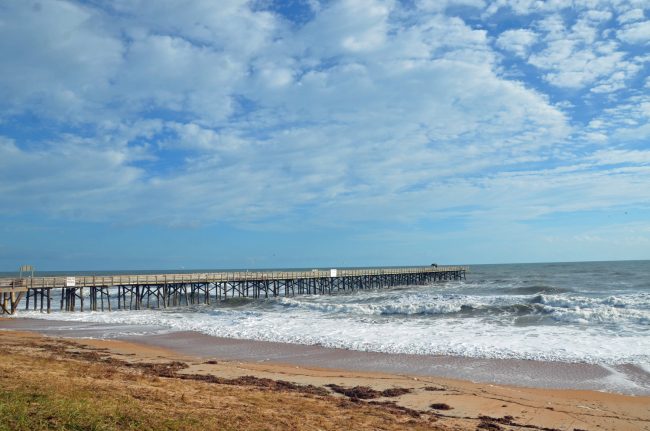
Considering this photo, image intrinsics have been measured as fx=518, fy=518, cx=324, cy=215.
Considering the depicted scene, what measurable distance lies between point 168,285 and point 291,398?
37.4m

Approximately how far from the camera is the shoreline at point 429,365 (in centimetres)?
1430

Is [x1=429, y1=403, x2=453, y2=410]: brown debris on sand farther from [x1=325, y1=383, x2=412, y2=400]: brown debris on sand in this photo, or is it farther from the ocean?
the ocean

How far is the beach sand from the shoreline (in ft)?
2.28

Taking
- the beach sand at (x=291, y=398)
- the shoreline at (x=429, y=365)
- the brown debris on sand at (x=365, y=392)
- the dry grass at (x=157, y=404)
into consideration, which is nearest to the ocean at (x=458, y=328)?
the shoreline at (x=429, y=365)

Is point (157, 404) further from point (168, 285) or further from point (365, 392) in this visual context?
point (168, 285)

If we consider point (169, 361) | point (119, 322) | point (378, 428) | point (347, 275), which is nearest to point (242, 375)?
point (169, 361)

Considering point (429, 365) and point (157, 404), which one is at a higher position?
point (157, 404)

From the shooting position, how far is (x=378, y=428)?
876 cm

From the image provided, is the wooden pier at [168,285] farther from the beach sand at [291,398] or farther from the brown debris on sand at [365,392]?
the brown debris on sand at [365,392]

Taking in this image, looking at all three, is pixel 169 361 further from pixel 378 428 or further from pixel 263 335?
pixel 378 428

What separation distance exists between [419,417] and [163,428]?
516cm

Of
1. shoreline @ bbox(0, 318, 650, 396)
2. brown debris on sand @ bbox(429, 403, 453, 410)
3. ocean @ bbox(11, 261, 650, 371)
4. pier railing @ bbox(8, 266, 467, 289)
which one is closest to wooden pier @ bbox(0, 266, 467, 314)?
pier railing @ bbox(8, 266, 467, 289)

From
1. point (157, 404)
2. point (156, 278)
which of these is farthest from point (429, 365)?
point (156, 278)

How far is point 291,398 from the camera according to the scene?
430 inches
